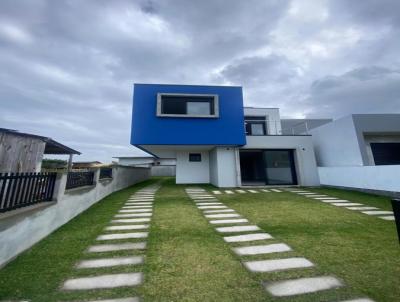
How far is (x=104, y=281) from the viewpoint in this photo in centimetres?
210

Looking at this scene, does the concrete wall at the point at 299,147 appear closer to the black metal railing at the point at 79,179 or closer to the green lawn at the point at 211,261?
the green lawn at the point at 211,261

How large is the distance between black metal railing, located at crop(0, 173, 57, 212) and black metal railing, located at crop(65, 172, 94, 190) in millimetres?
825

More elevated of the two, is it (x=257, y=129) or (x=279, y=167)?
(x=257, y=129)

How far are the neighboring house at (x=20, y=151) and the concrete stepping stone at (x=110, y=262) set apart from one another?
554 cm

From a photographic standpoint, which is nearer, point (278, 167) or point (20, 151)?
point (20, 151)

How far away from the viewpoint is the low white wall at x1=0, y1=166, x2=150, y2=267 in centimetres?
265

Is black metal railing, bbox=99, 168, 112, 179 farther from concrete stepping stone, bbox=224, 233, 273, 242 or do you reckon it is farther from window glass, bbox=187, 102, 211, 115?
concrete stepping stone, bbox=224, 233, 273, 242

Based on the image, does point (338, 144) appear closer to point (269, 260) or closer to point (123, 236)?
point (269, 260)

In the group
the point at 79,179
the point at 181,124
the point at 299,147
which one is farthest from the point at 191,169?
the point at 79,179

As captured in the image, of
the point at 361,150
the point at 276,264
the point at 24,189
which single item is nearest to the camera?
the point at 276,264

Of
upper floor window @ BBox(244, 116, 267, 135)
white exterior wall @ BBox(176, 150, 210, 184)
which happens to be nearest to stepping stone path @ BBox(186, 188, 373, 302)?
white exterior wall @ BBox(176, 150, 210, 184)

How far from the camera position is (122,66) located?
1156cm

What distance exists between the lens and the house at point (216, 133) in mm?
10602

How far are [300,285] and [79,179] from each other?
638cm
